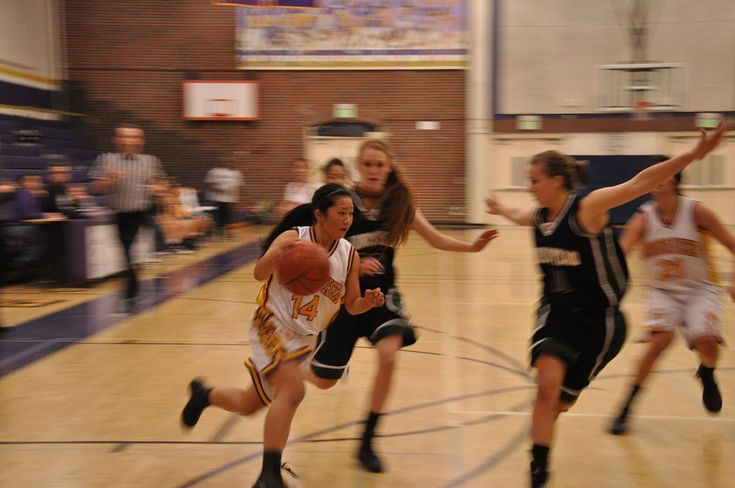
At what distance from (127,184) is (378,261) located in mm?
4559

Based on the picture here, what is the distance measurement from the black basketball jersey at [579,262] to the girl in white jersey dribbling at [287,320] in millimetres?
825

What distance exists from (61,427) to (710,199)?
18411 millimetres

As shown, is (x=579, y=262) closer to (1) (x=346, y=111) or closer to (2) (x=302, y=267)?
(2) (x=302, y=267)

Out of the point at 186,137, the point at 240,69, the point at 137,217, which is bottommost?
the point at 137,217

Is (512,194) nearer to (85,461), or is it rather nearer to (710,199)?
(710,199)

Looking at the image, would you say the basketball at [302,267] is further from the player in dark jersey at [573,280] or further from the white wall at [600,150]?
the white wall at [600,150]

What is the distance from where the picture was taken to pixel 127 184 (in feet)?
24.8

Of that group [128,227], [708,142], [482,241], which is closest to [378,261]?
[482,241]

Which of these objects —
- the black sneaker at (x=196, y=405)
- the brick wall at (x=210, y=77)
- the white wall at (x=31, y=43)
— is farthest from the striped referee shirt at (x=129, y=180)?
the brick wall at (x=210, y=77)

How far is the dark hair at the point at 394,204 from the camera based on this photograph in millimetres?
3961

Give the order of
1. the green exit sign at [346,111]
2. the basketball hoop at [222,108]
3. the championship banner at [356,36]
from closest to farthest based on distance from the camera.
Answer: the championship banner at [356,36], the green exit sign at [346,111], the basketball hoop at [222,108]

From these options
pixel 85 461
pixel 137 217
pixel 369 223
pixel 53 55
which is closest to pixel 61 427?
pixel 85 461

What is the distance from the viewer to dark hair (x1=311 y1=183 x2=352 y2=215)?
10.8 feet

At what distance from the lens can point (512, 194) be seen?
1958 centimetres
